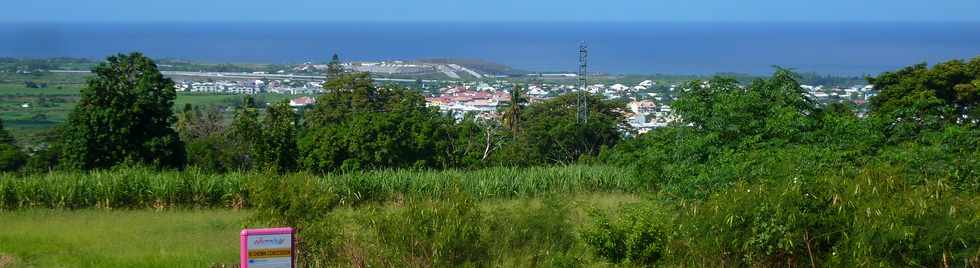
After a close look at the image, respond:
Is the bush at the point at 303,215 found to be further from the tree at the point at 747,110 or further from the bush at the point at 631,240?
the tree at the point at 747,110

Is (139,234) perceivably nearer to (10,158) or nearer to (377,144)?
(377,144)

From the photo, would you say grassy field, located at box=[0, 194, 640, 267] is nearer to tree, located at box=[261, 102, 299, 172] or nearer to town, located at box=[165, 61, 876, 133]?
tree, located at box=[261, 102, 299, 172]

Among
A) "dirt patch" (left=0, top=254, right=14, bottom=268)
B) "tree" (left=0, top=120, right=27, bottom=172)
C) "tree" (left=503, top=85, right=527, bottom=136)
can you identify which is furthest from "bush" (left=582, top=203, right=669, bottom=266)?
"tree" (left=503, top=85, right=527, bottom=136)

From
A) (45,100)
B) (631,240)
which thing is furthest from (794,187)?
(45,100)

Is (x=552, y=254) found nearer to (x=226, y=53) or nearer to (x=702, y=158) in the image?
(x=702, y=158)

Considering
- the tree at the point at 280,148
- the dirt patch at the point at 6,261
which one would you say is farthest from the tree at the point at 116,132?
the dirt patch at the point at 6,261
